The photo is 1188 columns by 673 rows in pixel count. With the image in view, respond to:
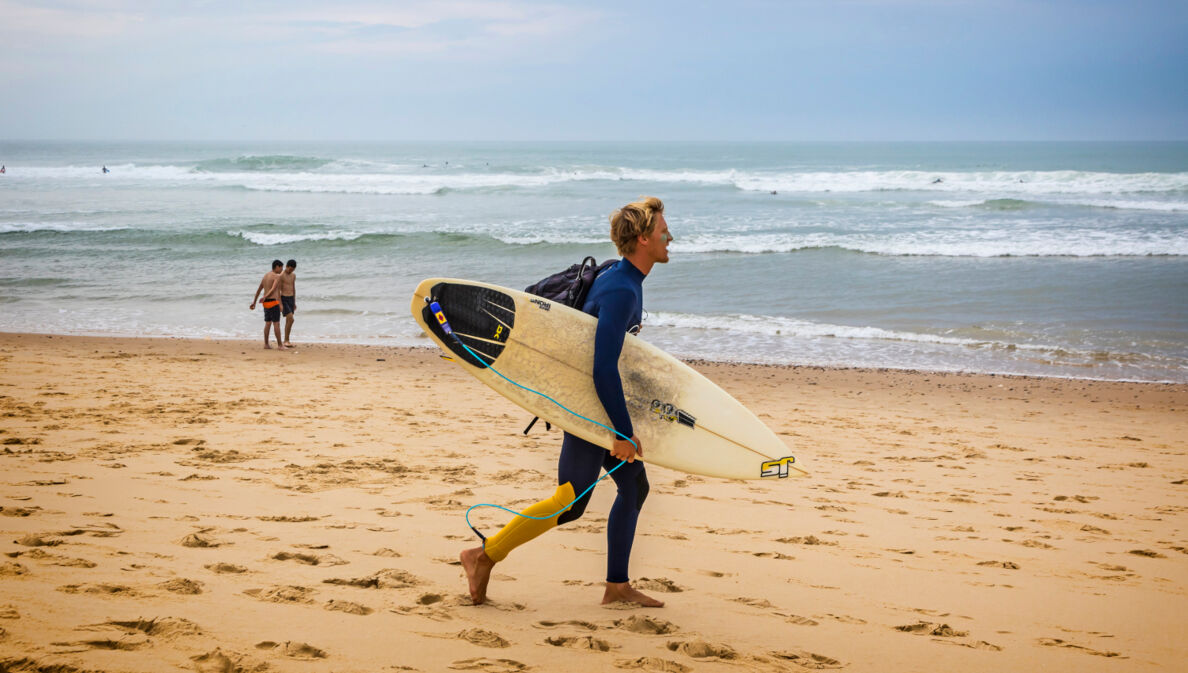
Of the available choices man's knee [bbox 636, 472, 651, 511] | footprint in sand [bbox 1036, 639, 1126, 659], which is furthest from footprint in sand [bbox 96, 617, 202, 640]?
footprint in sand [bbox 1036, 639, 1126, 659]

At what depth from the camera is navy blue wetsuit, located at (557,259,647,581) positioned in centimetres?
282

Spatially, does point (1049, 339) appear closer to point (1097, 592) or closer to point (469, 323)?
point (1097, 592)

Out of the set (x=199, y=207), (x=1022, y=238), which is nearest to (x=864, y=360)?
(x=1022, y=238)

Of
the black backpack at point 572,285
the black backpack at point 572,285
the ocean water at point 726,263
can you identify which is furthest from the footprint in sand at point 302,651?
the ocean water at point 726,263

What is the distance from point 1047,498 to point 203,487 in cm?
502

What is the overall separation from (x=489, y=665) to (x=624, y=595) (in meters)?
0.75

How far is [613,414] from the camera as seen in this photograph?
284 centimetres

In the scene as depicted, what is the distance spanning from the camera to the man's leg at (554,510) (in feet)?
9.73

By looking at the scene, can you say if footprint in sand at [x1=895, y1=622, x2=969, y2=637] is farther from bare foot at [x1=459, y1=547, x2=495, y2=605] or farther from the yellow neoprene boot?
bare foot at [x1=459, y1=547, x2=495, y2=605]

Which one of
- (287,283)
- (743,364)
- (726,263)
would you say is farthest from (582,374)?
(726,263)

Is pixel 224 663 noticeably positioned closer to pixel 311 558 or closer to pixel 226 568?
pixel 226 568

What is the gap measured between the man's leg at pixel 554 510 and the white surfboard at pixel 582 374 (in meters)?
0.26

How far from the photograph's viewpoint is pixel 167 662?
236 centimetres

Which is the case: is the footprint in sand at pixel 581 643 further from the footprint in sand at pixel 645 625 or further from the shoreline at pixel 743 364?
the shoreline at pixel 743 364
